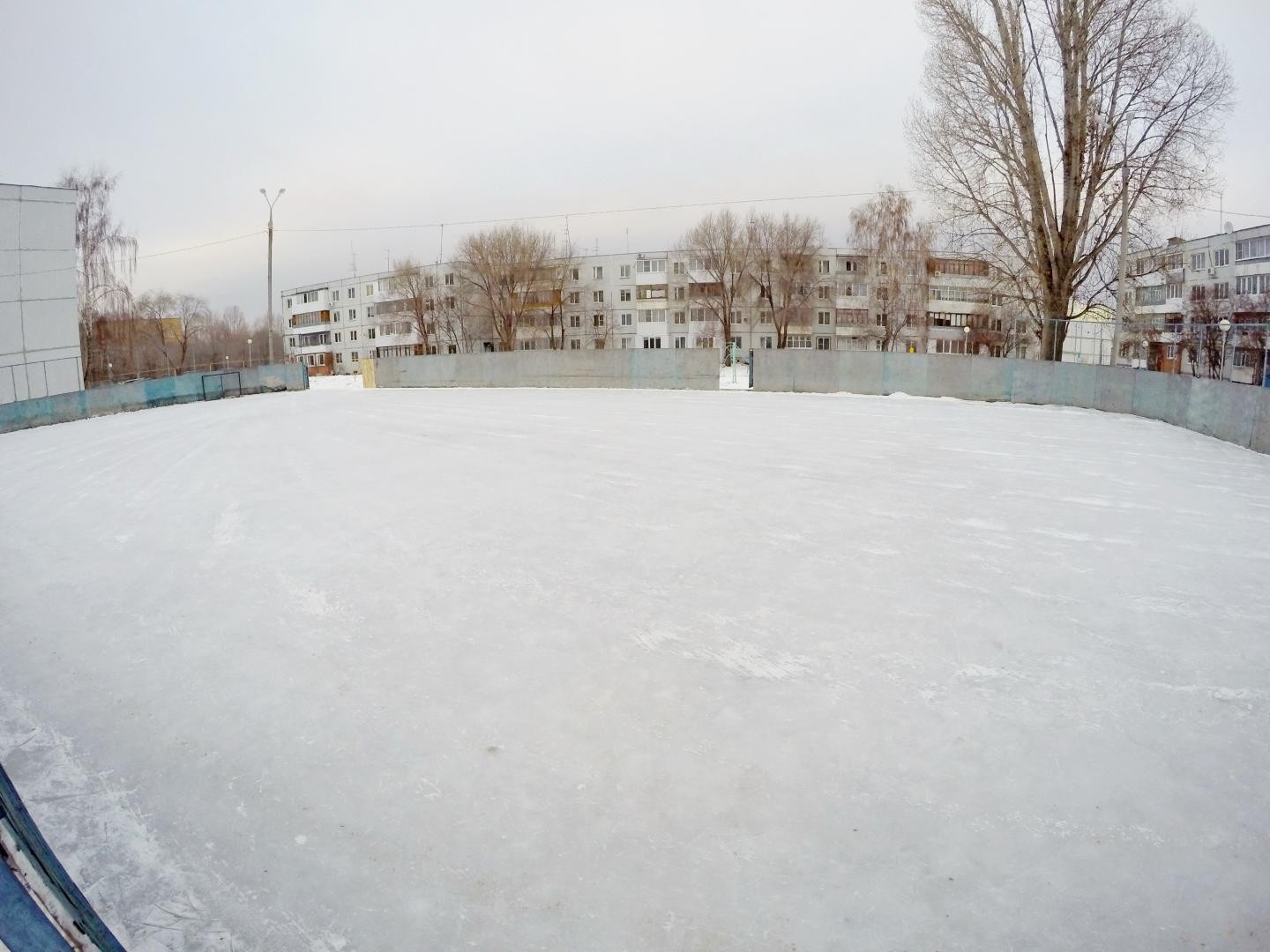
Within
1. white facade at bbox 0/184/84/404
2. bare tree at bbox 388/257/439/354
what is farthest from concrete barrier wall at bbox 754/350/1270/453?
bare tree at bbox 388/257/439/354

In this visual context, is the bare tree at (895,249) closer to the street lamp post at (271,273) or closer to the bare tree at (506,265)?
the bare tree at (506,265)

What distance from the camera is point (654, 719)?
3791mm

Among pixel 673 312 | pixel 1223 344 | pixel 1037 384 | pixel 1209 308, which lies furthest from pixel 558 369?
pixel 1209 308

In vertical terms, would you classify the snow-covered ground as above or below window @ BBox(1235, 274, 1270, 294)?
below

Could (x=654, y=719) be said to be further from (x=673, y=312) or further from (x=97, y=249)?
(x=673, y=312)

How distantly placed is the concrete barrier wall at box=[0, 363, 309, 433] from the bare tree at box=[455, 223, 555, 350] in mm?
26347

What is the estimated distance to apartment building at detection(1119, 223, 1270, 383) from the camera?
14.3m

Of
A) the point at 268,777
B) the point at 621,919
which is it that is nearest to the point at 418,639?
the point at 268,777

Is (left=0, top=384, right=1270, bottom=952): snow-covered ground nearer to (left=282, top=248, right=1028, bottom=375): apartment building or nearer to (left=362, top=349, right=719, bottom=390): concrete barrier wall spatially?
(left=362, top=349, right=719, bottom=390): concrete barrier wall

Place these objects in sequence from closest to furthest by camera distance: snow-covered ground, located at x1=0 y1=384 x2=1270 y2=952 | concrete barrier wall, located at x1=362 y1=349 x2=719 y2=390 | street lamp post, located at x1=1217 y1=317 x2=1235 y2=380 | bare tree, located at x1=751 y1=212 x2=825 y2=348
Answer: snow-covered ground, located at x1=0 y1=384 x2=1270 y2=952
street lamp post, located at x1=1217 y1=317 x2=1235 y2=380
concrete barrier wall, located at x1=362 y1=349 x2=719 y2=390
bare tree, located at x1=751 y1=212 x2=825 y2=348

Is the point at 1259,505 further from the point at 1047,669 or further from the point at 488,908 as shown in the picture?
the point at 488,908

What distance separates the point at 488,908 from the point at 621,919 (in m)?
0.45

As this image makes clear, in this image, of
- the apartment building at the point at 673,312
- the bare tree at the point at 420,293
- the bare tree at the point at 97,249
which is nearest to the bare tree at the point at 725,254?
the apartment building at the point at 673,312

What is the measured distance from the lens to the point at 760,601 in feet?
17.4
